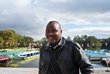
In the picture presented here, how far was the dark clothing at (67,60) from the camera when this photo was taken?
3105mm

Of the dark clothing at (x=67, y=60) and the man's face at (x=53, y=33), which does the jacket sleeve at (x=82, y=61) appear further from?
the man's face at (x=53, y=33)

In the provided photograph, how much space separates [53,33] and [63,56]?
25 cm

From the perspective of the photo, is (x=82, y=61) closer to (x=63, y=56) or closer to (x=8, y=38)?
(x=63, y=56)

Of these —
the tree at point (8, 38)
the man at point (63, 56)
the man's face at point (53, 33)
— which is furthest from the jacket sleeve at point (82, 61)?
the tree at point (8, 38)

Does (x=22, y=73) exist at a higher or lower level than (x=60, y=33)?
lower

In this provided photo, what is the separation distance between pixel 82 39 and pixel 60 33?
2828cm

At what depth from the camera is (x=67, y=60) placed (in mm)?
3121

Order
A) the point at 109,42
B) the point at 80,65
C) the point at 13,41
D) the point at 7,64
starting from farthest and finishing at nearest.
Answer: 1. the point at 13,41
2. the point at 109,42
3. the point at 7,64
4. the point at 80,65

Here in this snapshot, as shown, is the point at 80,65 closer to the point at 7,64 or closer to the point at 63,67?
the point at 63,67

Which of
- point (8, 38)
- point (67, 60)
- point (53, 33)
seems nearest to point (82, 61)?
point (67, 60)

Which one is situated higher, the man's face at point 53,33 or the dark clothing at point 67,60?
the man's face at point 53,33

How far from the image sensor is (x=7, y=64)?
20203 millimetres

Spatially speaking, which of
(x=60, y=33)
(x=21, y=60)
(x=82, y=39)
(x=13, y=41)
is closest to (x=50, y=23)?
(x=60, y=33)

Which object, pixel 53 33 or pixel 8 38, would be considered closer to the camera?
pixel 53 33
